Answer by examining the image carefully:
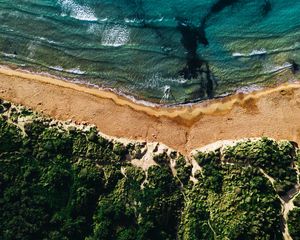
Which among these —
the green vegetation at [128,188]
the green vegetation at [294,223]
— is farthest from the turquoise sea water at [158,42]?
the green vegetation at [294,223]

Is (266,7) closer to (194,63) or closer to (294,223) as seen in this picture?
(194,63)

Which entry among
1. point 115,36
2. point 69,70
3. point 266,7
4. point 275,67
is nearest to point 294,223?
point 275,67

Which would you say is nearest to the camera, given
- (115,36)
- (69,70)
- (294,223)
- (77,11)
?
(294,223)

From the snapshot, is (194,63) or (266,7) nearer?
(194,63)

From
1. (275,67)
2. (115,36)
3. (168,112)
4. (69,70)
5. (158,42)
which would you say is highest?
(115,36)

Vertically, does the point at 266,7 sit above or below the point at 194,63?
above

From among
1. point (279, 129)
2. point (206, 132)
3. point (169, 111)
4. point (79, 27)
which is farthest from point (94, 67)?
point (279, 129)
